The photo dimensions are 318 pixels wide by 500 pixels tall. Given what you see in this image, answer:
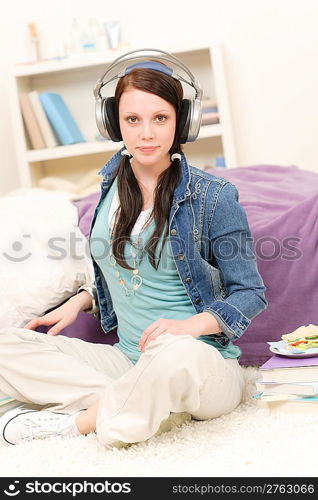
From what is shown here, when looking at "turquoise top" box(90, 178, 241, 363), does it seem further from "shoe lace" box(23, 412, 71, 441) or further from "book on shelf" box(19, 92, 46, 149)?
"book on shelf" box(19, 92, 46, 149)

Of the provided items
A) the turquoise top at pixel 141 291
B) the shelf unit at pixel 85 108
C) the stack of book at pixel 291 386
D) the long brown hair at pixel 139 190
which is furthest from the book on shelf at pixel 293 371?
the shelf unit at pixel 85 108

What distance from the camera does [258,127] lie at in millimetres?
3818

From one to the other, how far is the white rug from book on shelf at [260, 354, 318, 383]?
0.21 ft

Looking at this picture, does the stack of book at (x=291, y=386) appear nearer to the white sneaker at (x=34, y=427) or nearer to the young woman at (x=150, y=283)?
the young woman at (x=150, y=283)

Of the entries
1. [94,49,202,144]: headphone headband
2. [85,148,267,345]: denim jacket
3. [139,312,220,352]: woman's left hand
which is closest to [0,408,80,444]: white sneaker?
[139,312,220,352]: woman's left hand

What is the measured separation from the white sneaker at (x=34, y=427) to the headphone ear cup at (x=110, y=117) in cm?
55

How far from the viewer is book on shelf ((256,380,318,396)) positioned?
130 cm

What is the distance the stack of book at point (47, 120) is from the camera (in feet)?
12.0

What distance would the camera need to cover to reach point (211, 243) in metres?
1.39

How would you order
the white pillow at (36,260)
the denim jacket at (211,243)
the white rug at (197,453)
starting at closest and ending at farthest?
the white rug at (197,453) < the denim jacket at (211,243) < the white pillow at (36,260)

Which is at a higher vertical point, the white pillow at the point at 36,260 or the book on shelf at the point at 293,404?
the white pillow at the point at 36,260

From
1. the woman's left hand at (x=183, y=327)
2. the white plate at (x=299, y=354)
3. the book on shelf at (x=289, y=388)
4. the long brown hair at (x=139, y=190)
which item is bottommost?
the book on shelf at (x=289, y=388)
